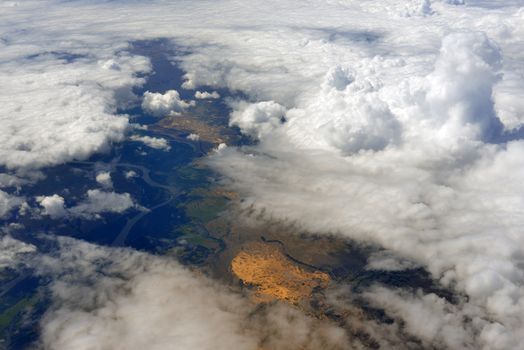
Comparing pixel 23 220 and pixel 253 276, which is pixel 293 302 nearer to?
pixel 253 276

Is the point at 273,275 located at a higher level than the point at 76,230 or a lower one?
lower

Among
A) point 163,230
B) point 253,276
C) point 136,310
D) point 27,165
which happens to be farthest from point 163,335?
point 27,165

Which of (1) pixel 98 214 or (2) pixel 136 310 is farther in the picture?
(1) pixel 98 214

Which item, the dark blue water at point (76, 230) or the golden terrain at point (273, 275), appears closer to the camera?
the dark blue water at point (76, 230)

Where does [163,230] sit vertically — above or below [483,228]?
below

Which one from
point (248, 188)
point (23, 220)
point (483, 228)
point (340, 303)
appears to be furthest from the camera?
point (248, 188)

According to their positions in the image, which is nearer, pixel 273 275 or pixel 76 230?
pixel 273 275

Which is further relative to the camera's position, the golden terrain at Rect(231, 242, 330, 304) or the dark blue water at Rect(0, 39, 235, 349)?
the golden terrain at Rect(231, 242, 330, 304)

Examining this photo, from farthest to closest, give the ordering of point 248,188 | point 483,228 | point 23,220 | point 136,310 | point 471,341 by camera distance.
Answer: point 248,188 < point 23,220 < point 483,228 < point 136,310 < point 471,341
